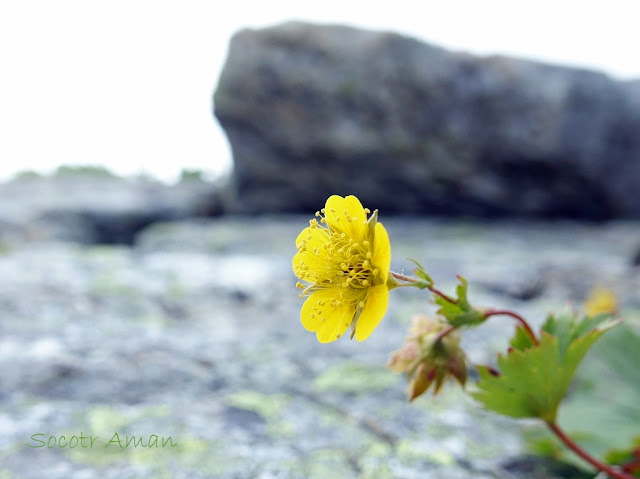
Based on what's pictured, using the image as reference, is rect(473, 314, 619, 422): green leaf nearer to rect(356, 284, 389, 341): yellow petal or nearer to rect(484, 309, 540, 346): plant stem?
rect(484, 309, 540, 346): plant stem

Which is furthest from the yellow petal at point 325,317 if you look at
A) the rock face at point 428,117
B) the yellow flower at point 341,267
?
the rock face at point 428,117

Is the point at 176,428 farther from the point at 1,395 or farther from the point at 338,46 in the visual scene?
the point at 338,46

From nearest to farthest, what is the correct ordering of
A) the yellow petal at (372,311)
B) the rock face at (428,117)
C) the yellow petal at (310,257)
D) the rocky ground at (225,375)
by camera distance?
1. the yellow petal at (372,311)
2. the yellow petal at (310,257)
3. the rocky ground at (225,375)
4. the rock face at (428,117)

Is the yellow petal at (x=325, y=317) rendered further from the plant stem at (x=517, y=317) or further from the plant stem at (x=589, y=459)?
the plant stem at (x=589, y=459)

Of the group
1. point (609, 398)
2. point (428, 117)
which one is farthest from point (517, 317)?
point (428, 117)

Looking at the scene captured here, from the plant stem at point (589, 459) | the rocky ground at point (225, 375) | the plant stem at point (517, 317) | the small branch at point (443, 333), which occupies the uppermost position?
the plant stem at point (517, 317)

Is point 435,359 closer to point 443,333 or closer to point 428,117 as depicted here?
point 443,333
